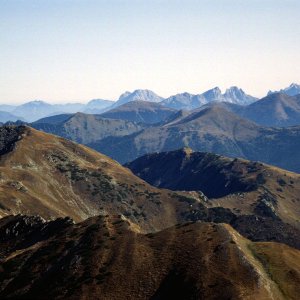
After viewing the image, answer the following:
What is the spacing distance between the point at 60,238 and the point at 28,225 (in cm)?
3755

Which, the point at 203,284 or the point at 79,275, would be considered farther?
the point at 79,275

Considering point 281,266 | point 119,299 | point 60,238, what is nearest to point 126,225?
point 60,238

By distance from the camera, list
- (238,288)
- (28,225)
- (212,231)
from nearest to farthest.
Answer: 1. (238,288)
2. (212,231)
3. (28,225)

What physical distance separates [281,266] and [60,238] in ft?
194

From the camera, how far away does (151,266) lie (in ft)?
323

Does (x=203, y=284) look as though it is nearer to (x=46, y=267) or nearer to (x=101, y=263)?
(x=101, y=263)

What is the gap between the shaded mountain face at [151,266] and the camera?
288ft

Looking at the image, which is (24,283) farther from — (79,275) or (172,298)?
(172,298)

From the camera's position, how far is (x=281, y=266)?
313 ft

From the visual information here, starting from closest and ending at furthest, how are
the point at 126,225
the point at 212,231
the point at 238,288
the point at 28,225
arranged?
1. the point at 238,288
2. the point at 212,231
3. the point at 126,225
4. the point at 28,225

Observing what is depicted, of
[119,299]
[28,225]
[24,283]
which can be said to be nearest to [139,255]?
[119,299]

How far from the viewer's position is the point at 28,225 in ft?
511

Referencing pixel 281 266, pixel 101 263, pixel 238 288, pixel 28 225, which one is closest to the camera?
pixel 238 288

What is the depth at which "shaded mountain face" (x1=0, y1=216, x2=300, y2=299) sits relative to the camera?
87812 mm
